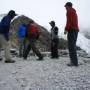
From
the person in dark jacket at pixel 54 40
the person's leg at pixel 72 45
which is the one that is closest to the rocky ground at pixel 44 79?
the person's leg at pixel 72 45

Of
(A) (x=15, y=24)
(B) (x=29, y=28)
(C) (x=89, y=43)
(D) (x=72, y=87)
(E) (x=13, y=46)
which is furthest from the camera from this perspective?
(C) (x=89, y=43)

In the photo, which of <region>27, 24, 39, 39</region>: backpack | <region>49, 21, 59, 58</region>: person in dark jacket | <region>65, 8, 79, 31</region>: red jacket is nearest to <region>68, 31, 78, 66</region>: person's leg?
<region>65, 8, 79, 31</region>: red jacket

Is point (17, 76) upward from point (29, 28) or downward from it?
downward

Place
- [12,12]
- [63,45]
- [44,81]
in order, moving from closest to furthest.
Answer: [44,81]
[12,12]
[63,45]

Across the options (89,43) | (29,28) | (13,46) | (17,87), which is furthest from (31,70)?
(89,43)

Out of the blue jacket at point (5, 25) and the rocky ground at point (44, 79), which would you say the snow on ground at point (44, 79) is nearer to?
the rocky ground at point (44, 79)

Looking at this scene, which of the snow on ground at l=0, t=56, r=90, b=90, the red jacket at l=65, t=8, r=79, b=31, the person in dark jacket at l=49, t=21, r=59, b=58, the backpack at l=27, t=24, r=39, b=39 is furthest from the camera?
the person in dark jacket at l=49, t=21, r=59, b=58

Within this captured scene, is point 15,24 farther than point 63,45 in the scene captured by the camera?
Yes

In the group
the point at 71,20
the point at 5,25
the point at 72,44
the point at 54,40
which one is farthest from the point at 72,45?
the point at 54,40

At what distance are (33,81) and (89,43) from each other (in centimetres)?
2843

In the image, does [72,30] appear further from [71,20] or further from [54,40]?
[54,40]

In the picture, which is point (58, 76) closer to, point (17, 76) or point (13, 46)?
point (17, 76)

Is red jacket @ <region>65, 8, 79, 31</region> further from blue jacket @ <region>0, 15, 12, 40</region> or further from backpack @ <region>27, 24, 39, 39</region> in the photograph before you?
backpack @ <region>27, 24, 39, 39</region>

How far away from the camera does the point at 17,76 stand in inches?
488
